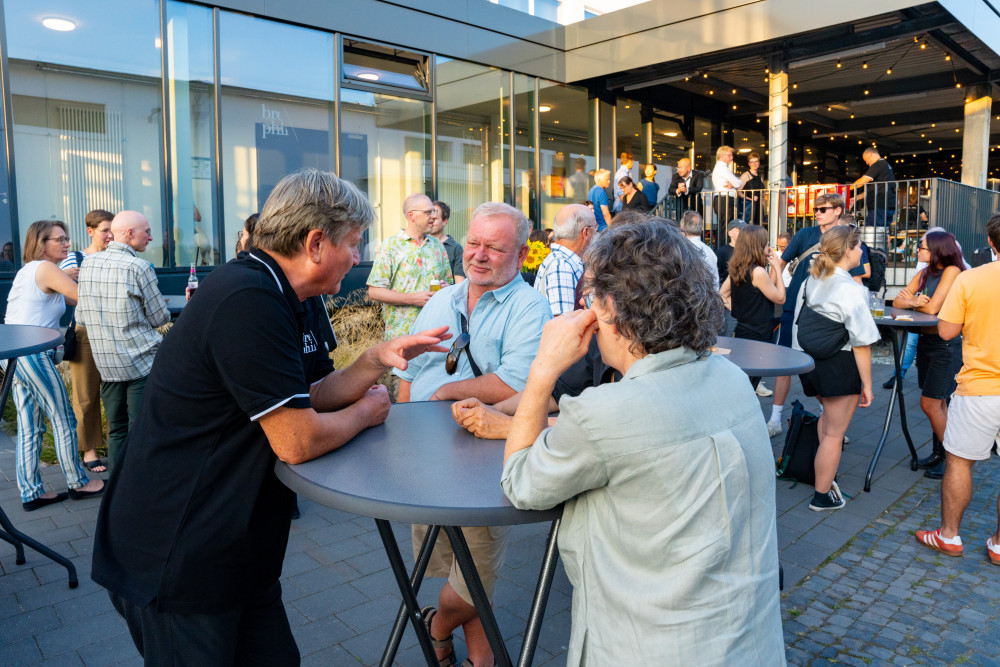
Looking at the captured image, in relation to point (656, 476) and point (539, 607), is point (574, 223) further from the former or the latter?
point (656, 476)

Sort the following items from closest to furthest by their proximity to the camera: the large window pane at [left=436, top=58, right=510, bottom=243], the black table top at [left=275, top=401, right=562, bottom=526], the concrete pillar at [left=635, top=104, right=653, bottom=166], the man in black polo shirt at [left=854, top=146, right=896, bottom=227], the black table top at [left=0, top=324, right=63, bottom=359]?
the black table top at [left=275, top=401, right=562, bottom=526] < the black table top at [left=0, top=324, right=63, bottom=359] < the man in black polo shirt at [left=854, top=146, right=896, bottom=227] < the large window pane at [left=436, top=58, right=510, bottom=243] < the concrete pillar at [left=635, top=104, right=653, bottom=166]

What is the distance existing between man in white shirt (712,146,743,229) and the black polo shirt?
433 inches

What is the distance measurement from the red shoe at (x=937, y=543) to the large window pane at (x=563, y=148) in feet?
35.3

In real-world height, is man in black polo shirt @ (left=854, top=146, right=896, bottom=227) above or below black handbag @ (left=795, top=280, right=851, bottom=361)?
above

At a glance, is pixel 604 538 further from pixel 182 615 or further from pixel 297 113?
pixel 297 113

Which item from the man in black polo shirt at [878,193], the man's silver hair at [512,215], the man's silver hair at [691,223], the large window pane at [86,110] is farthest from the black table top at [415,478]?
the man in black polo shirt at [878,193]

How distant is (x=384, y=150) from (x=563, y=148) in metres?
4.34

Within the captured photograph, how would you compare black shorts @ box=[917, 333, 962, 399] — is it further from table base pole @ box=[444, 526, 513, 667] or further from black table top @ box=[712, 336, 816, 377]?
table base pole @ box=[444, 526, 513, 667]

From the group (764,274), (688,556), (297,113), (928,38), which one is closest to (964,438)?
Result: (764,274)

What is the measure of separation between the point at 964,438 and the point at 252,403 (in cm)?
372

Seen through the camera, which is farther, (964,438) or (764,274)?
(764,274)

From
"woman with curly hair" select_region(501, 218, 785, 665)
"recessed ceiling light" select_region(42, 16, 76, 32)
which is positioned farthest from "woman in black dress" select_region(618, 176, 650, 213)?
"woman with curly hair" select_region(501, 218, 785, 665)

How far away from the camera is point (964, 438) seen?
3.69 metres

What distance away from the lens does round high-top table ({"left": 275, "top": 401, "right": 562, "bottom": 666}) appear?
4.86 ft
